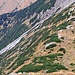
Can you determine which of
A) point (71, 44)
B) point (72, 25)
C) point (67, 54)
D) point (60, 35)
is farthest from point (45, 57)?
point (72, 25)

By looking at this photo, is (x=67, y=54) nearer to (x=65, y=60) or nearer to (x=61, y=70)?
(x=65, y=60)

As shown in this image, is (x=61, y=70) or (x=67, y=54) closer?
(x=61, y=70)

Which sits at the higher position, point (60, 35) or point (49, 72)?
point (60, 35)

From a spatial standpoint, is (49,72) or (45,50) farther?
(45,50)

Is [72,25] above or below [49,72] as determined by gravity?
above

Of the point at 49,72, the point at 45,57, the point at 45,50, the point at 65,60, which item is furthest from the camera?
the point at 45,50

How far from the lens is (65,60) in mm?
74312

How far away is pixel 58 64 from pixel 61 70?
5.97 m

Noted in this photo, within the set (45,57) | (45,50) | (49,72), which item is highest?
(45,50)

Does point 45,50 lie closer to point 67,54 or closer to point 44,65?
point 67,54

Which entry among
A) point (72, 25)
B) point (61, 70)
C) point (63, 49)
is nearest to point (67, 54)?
point (63, 49)

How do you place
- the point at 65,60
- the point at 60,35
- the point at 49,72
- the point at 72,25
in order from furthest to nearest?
the point at 72,25 → the point at 60,35 → the point at 65,60 → the point at 49,72

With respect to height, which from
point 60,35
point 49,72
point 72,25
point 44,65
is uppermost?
point 72,25

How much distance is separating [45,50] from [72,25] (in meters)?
27.3
